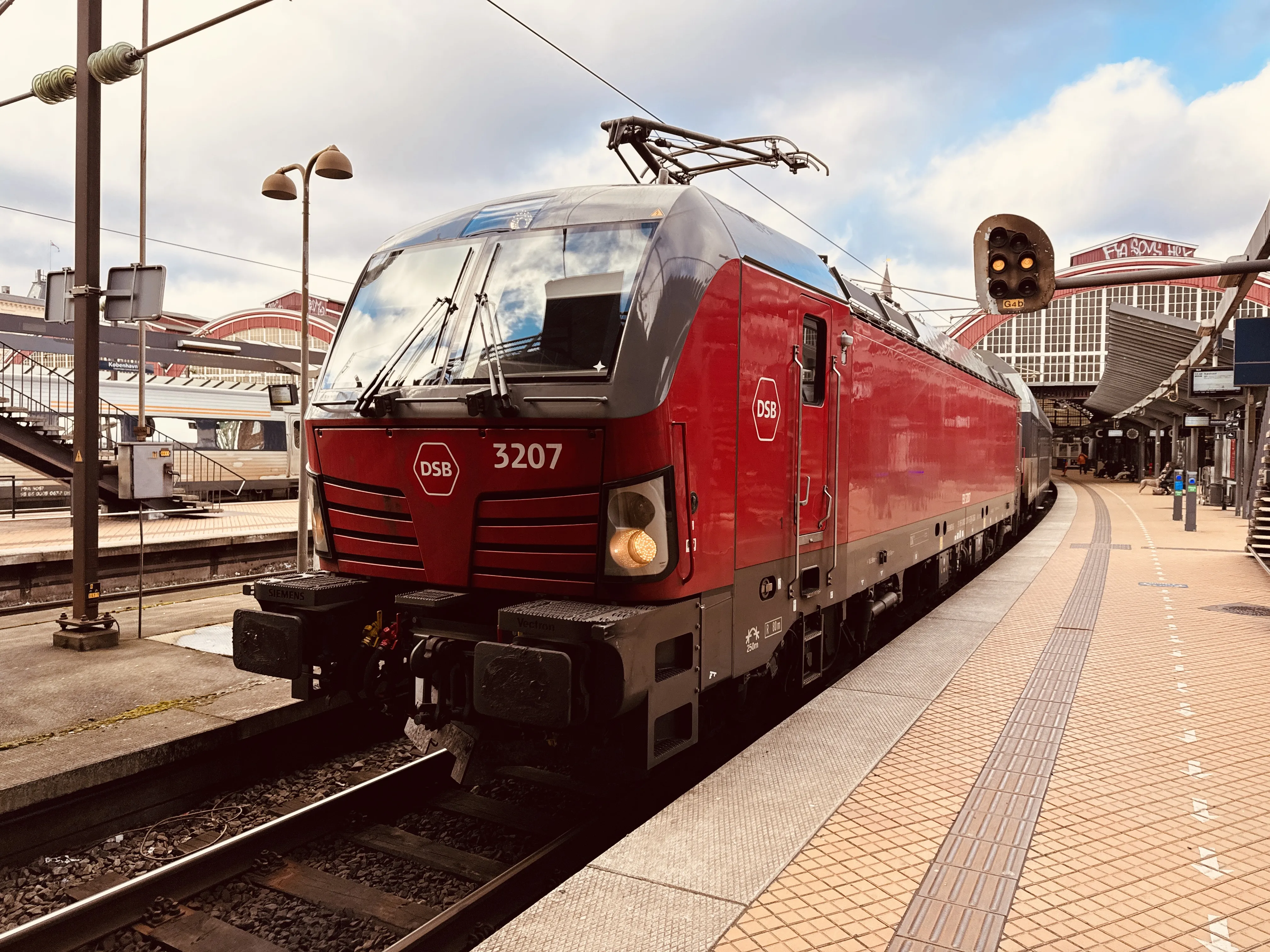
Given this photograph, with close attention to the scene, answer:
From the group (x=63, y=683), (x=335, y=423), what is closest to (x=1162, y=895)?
(x=335, y=423)

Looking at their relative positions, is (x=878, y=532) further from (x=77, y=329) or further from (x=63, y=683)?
(x=77, y=329)

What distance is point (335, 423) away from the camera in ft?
16.6

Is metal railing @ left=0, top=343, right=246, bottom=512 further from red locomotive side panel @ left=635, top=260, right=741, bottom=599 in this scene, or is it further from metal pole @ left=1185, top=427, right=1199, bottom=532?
metal pole @ left=1185, top=427, right=1199, bottom=532

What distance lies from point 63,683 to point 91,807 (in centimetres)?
200

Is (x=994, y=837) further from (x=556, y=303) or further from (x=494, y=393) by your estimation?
(x=556, y=303)

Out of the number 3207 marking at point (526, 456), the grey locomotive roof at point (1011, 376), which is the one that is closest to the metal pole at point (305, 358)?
the number 3207 marking at point (526, 456)

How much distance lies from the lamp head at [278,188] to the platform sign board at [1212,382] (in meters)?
18.9

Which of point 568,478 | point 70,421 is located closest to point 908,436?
point 568,478

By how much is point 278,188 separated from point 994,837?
12008mm

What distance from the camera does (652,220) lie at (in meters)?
4.57

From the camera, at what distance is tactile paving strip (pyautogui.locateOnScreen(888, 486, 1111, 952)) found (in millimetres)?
3279

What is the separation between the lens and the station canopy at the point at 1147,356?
25.2 meters

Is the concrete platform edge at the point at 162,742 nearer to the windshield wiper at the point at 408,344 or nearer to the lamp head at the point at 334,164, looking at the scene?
the windshield wiper at the point at 408,344

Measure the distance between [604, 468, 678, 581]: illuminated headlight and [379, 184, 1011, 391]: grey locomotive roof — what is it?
130 cm
